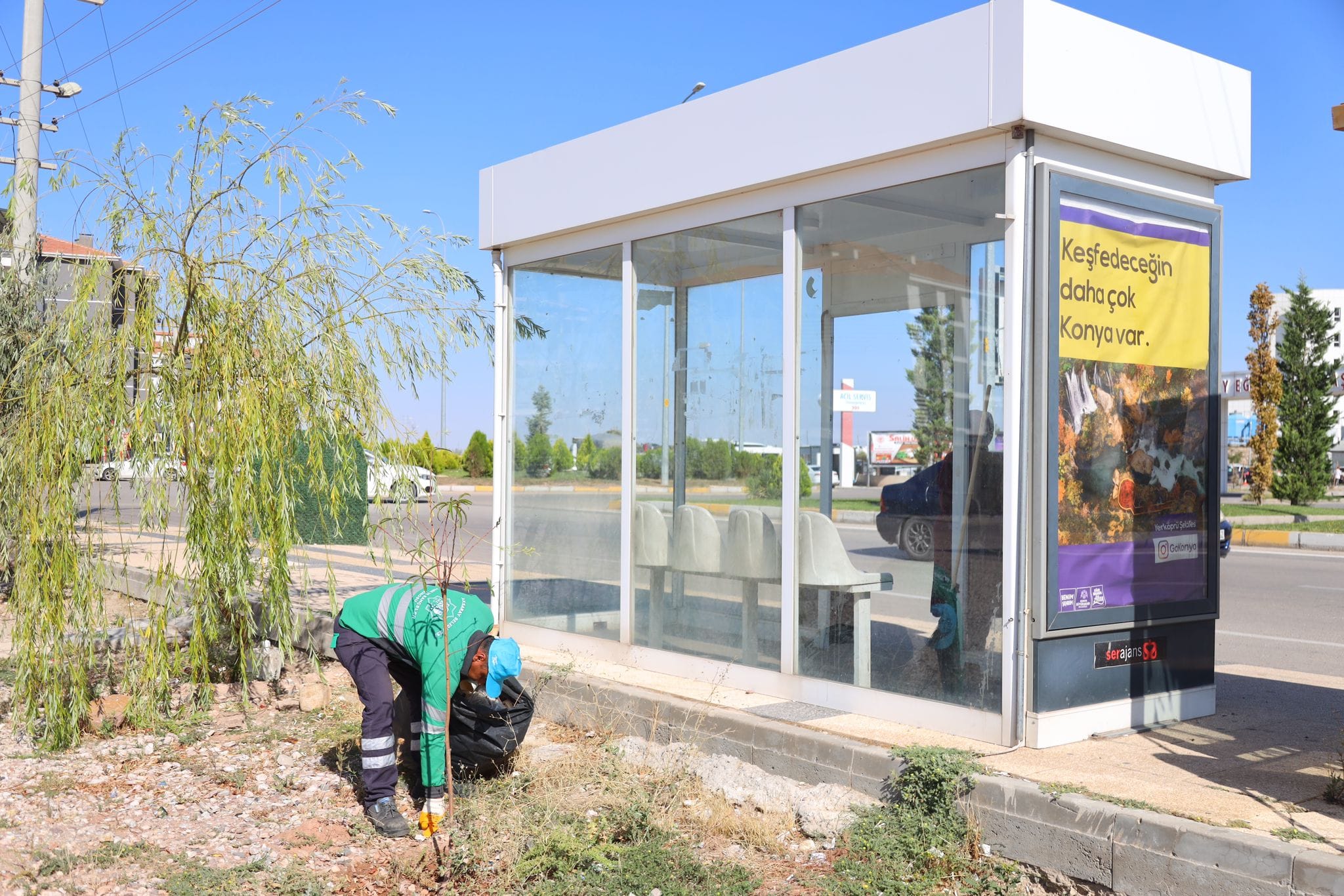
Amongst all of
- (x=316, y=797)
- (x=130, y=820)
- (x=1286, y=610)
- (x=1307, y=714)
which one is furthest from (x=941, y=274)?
(x=1286, y=610)

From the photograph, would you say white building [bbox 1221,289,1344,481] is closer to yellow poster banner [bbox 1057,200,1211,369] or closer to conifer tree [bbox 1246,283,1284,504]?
conifer tree [bbox 1246,283,1284,504]

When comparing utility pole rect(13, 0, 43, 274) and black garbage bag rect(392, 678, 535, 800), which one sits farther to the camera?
utility pole rect(13, 0, 43, 274)

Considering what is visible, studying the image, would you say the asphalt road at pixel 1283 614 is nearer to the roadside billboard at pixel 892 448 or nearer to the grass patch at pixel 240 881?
the roadside billboard at pixel 892 448

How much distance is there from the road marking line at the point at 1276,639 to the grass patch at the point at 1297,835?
5.96m

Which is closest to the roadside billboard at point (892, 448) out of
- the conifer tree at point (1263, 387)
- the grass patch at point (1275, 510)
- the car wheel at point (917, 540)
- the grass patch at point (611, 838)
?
the car wheel at point (917, 540)

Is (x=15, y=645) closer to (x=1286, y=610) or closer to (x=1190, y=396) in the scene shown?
(x=1190, y=396)

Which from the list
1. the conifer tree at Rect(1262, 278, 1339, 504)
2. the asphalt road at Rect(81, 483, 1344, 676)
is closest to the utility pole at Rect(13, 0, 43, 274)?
the asphalt road at Rect(81, 483, 1344, 676)

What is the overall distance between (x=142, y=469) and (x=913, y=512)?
458 centimetres

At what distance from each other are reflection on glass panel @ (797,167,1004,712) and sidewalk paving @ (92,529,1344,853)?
44cm

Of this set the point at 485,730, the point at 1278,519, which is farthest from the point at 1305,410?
the point at 485,730

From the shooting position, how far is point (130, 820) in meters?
5.66

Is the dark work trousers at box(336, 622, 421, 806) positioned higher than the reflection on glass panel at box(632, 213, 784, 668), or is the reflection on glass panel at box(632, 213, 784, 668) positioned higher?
the reflection on glass panel at box(632, 213, 784, 668)

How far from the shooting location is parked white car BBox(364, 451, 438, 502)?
7.43 metres

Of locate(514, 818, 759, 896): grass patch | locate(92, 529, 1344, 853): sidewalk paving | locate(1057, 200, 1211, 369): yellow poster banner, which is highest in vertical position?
locate(1057, 200, 1211, 369): yellow poster banner
